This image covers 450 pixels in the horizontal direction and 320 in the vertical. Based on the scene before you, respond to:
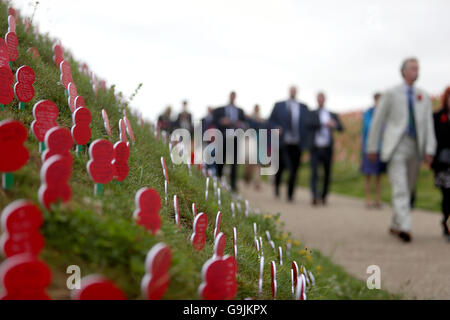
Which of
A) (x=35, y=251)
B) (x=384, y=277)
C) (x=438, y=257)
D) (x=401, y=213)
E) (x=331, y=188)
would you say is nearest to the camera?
(x=35, y=251)

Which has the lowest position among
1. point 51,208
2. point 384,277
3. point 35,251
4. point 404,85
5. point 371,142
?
point 384,277

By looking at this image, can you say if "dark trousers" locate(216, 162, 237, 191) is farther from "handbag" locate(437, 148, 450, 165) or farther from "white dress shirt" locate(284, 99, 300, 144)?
"handbag" locate(437, 148, 450, 165)

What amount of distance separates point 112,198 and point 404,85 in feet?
17.8

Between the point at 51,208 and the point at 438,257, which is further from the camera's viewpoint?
the point at 438,257

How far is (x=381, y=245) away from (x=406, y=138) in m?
1.48

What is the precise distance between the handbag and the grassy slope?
341 cm

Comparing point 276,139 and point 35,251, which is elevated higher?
point 276,139

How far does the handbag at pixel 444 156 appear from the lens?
626 cm

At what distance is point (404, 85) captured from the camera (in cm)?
654

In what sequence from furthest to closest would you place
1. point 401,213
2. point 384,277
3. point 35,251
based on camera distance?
point 401,213 → point 384,277 → point 35,251
